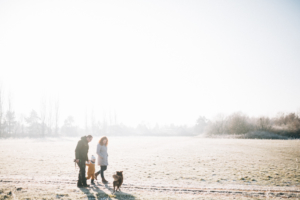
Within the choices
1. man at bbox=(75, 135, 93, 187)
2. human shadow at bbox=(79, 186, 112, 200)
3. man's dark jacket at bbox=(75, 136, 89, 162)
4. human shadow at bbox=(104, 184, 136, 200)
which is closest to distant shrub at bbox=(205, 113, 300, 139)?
human shadow at bbox=(104, 184, 136, 200)

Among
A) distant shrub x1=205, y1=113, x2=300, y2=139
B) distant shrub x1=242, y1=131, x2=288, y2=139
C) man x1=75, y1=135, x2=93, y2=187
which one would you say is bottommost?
distant shrub x1=242, y1=131, x2=288, y2=139

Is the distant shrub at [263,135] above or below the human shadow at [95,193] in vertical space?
below

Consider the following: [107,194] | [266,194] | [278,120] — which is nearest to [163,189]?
[107,194]

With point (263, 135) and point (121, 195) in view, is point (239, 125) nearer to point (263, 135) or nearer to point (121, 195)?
point (263, 135)

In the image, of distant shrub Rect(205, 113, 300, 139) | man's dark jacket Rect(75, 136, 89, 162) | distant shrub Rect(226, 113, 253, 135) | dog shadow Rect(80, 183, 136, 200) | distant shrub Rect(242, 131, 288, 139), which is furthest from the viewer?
distant shrub Rect(226, 113, 253, 135)

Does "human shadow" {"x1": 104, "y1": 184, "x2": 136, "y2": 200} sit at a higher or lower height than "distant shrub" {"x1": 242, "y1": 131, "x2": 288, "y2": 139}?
higher

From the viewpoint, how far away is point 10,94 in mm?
51219

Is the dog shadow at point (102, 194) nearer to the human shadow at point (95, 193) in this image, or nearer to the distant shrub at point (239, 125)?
the human shadow at point (95, 193)

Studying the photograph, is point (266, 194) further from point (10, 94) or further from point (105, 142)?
point (10, 94)

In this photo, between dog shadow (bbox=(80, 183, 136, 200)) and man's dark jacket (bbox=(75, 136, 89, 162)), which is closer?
dog shadow (bbox=(80, 183, 136, 200))

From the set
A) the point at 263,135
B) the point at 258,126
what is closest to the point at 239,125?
the point at 258,126


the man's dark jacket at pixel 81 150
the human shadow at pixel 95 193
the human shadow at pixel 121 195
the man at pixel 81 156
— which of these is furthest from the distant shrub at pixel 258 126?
the man's dark jacket at pixel 81 150

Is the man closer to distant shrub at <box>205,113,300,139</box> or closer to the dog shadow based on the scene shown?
the dog shadow

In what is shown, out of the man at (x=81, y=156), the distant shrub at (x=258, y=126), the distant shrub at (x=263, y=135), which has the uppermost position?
the man at (x=81, y=156)
